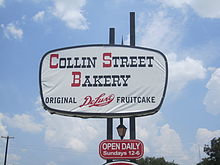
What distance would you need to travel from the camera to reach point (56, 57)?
9406 mm

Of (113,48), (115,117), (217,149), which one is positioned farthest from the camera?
(217,149)

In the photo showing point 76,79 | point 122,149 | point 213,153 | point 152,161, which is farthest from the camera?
point 152,161

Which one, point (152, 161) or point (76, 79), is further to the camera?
point (152, 161)

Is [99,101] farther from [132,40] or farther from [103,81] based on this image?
[132,40]

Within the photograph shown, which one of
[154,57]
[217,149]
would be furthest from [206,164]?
[154,57]

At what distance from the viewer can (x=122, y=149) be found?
8.07m

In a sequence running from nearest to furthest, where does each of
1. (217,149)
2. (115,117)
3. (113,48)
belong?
(115,117)
(113,48)
(217,149)

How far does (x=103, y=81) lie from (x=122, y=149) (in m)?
2.00

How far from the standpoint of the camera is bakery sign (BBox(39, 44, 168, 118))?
8.69 m

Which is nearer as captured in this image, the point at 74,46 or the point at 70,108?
the point at 70,108

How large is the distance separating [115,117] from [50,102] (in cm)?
182

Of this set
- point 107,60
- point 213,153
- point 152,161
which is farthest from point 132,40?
point 152,161

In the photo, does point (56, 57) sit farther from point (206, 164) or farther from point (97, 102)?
point (206, 164)

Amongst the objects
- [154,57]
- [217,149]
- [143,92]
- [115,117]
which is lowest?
[115,117]
